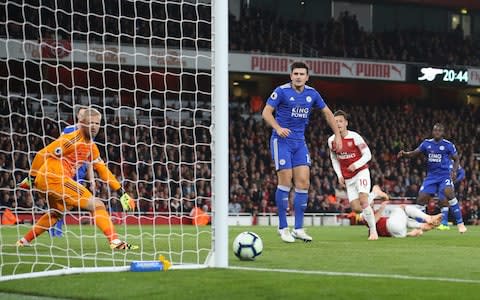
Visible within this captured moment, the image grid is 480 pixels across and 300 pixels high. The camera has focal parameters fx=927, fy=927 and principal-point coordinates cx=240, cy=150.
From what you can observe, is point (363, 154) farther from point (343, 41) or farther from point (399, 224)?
point (343, 41)

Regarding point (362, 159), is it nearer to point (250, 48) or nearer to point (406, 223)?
point (406, 223)

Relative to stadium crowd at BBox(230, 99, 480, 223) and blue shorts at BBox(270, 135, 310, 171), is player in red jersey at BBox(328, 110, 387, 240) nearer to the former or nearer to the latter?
blue shorts at BBox(270, 135, 310, 171)

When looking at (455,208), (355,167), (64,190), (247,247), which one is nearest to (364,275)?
(247,247)

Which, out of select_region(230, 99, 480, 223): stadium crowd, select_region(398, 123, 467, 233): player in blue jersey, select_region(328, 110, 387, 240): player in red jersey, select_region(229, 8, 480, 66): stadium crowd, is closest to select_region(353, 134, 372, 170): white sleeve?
select_region(328, 110, 387, 240): player in red jersey

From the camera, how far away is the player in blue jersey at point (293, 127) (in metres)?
11.7

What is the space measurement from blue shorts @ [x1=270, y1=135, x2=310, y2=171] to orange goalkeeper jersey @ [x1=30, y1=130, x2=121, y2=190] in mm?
2606

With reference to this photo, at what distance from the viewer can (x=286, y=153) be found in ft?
38.8

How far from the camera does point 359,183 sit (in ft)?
45.5

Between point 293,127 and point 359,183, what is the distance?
2.32m

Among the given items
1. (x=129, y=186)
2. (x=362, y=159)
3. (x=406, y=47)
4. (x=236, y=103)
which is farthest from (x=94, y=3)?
(x=406, y=47)

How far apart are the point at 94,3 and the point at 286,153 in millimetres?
10829

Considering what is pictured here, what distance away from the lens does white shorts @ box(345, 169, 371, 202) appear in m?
13.8

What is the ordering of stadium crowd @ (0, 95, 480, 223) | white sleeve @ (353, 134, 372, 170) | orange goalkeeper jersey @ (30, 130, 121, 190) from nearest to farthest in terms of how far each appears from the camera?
orange goalkeeper jersey @ (30, 130, 121, 190)
white sleeve @ (353, 134, 372, 170)
stadium crowd @ (0, 95, 480, 223)

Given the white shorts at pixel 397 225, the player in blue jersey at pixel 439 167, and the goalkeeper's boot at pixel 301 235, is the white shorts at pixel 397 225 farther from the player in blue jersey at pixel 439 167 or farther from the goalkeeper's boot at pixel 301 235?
the player in blue jersey at pixel 439 167
